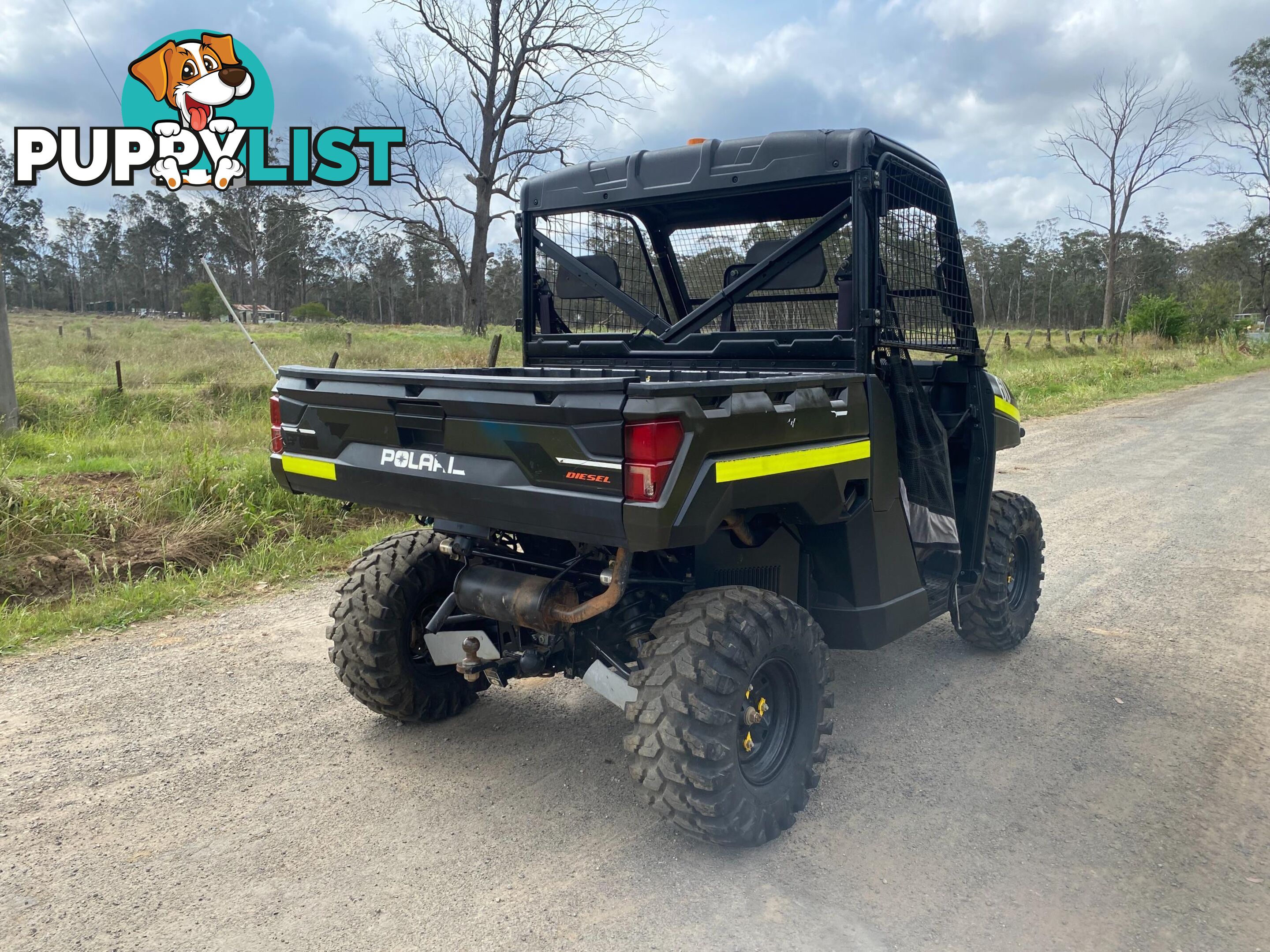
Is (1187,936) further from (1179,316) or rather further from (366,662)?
(1179,316)

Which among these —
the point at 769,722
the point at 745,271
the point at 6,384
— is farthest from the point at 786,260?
the point at 6,384

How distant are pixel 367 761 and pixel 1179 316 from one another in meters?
33.9

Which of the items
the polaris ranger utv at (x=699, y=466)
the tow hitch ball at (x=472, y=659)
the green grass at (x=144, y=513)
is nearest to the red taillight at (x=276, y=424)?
the polaris ranger utv at (x=699, y=466)

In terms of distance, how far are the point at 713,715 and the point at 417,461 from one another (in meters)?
1.23

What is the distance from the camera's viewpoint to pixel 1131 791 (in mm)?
3336

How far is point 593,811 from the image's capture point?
10.3ft

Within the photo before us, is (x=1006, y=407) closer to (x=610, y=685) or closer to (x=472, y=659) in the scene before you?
(x=610, y=685)

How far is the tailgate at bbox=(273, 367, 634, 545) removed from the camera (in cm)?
256

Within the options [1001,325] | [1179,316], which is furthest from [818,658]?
[1001,325]

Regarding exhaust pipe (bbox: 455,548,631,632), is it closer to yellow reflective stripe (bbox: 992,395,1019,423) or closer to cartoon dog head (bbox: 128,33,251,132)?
yellow reflective stripe (bbox: 992,395,1019,423)

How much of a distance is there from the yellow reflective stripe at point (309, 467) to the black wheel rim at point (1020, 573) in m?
3.37

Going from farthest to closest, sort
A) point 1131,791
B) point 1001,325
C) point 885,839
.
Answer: point 1001,325 → point 1131,791 → point 885,839

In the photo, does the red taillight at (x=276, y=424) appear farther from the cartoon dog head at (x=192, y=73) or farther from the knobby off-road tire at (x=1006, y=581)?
the cartoon dog head at (x=192, y=73)

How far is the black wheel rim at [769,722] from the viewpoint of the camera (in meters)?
3.00
